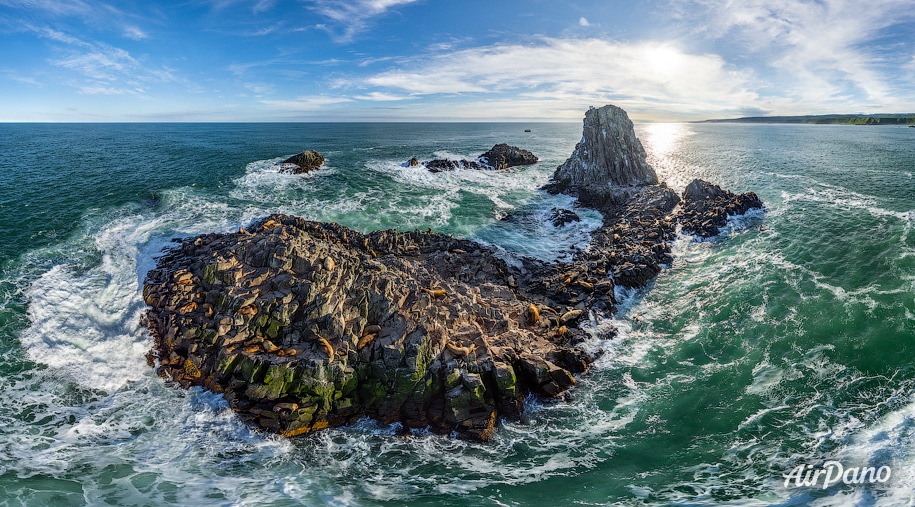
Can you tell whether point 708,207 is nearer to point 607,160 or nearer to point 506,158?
point 607,160

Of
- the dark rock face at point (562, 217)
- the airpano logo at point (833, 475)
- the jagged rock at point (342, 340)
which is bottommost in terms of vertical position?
the airpano logo at point (833, 475)

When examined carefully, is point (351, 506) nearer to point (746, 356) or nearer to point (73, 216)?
point (746, 356)

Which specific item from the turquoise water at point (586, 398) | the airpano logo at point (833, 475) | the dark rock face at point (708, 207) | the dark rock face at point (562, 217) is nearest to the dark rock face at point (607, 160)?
the dark rock face at point (562, 217)

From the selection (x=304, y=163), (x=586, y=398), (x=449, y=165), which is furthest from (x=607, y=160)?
(x=304, y=163)

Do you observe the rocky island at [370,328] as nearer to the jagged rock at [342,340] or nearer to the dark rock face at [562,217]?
the jagged rock at [342,340]

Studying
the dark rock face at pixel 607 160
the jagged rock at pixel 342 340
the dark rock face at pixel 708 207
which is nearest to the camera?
the jagged rock at pixel 342 340

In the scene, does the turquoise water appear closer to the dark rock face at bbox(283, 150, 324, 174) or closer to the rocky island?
the rocky island

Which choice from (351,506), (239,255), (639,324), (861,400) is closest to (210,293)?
(239,255)

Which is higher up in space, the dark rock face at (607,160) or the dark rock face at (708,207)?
the dark rock face at (607,160)
